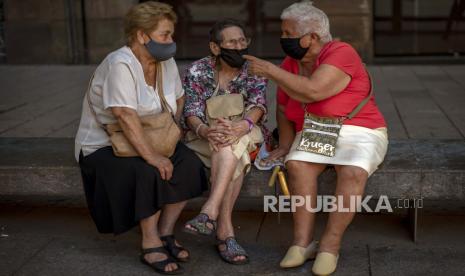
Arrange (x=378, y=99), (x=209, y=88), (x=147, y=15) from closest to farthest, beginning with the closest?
1. (x=147, y=15)
2. (x=209, y=88)
3. (x=378, y=99)

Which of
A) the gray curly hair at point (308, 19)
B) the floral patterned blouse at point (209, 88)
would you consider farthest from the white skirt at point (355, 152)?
the gray curly hair at point (308, 19)

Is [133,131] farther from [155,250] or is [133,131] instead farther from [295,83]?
[295,83]

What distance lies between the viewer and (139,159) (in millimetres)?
4613

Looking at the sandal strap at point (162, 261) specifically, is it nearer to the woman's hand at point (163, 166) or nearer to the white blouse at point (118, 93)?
the woman's hand at point (163, 166)

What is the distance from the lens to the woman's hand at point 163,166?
4570 millimetres

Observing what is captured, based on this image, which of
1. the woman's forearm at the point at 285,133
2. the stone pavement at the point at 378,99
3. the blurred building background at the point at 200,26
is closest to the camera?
the woman's forearm at the point at 285,133

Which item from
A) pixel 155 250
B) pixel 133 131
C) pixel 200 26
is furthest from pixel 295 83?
pixel 200 26

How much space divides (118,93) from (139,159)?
0.37 meters

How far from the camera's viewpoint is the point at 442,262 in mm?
4609

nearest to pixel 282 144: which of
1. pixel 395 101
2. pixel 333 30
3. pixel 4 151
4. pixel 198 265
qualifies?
pixel 198 265

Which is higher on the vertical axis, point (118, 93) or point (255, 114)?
point (118, 93)

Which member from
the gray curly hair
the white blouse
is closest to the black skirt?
the white blouse

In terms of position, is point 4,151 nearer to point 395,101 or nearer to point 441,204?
point 441,204

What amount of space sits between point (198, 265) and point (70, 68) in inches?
280
